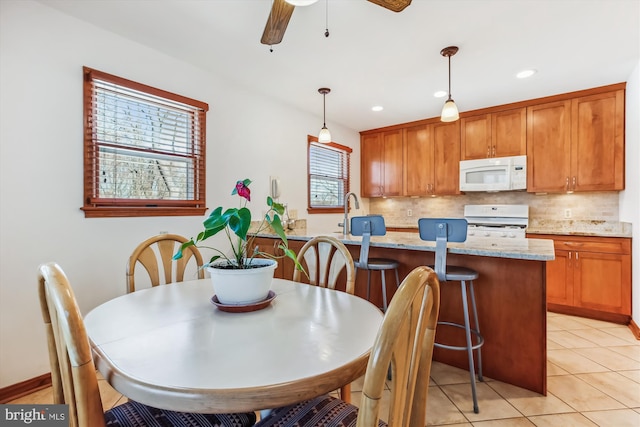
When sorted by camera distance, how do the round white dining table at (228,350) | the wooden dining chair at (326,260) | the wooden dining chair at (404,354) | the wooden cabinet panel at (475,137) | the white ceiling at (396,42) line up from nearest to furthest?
1. the wooden dining chair at (404,354)
2. the round white dining table at (228,350)
3. the wooden dining chair at (326,260)
4. the white ceiling at (396,42)
5. the wooden cabinet panel at (475,137)

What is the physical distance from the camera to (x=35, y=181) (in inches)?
75.7

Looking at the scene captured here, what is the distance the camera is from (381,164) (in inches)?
197

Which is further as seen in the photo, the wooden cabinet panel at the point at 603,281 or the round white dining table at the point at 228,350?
the wooden cabinet panel at the point at 603,281

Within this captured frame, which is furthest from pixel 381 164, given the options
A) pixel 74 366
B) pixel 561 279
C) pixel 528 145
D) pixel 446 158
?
pixel 74 366

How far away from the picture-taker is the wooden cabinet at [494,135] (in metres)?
3.81

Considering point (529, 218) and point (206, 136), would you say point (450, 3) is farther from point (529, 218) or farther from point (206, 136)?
point (529, 218)

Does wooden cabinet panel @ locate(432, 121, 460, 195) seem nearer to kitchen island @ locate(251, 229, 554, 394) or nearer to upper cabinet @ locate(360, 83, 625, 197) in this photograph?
upper cabinet @ locate(360, 83, 625, 197)

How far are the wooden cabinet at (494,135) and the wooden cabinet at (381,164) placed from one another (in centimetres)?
96

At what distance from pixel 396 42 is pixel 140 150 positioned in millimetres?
2169

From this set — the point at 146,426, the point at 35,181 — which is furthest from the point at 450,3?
the point at 35,181

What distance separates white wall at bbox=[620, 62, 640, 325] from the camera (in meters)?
2.79

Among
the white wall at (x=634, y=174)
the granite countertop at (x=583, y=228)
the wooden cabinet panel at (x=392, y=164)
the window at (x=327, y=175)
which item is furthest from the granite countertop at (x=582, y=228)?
the window at (x=327, y=175)

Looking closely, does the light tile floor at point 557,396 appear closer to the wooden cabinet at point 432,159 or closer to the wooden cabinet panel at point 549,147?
the wooden cabinet panel at point 549,147

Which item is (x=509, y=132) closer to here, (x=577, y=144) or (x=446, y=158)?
(x=577, y=144)
